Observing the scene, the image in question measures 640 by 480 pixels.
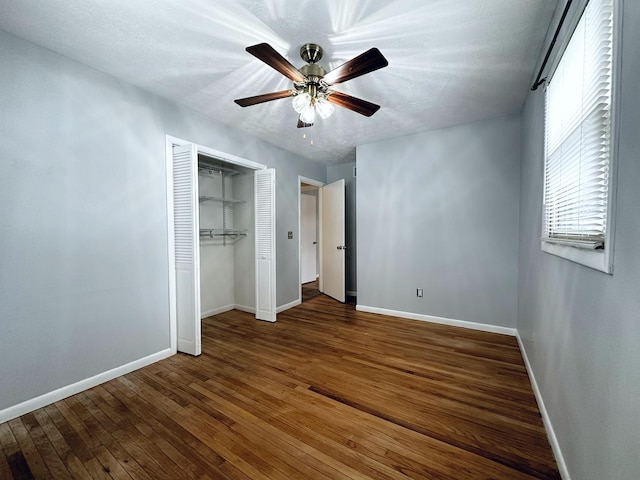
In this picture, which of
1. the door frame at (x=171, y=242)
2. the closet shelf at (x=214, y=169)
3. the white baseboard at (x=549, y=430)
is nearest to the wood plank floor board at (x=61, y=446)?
the door frame at (x=171, y=242)

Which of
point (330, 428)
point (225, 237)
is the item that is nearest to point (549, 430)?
point (330, 428)

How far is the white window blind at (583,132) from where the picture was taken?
40.0 inches

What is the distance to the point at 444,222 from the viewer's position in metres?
3.53

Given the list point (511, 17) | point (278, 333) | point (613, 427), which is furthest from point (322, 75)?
point (278, 333)

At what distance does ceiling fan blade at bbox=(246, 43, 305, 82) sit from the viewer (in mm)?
1481

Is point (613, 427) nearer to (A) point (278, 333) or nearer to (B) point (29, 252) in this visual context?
(A) point (278, 333)

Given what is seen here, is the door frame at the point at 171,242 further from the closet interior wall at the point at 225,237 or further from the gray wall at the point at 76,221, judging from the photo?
the closet interior wall at the point at 225,237

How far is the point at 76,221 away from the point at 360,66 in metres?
2.40

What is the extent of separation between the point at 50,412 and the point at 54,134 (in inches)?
79.6

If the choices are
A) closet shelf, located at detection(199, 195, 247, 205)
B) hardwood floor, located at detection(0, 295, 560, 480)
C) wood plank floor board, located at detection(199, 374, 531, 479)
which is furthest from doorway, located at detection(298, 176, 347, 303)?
wood plank floor board, located at detection(199, 374, 531, 479)

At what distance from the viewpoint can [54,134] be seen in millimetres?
1991

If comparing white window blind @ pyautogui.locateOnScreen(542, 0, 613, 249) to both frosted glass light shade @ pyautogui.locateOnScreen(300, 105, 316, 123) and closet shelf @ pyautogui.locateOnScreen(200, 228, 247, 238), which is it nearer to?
frosted glass light shade @ pyautogui.locateOnScreen(300, 105, 316, 123)

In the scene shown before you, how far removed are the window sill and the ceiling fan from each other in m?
1.39

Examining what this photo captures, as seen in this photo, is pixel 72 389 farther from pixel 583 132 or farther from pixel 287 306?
pixel 583 132
